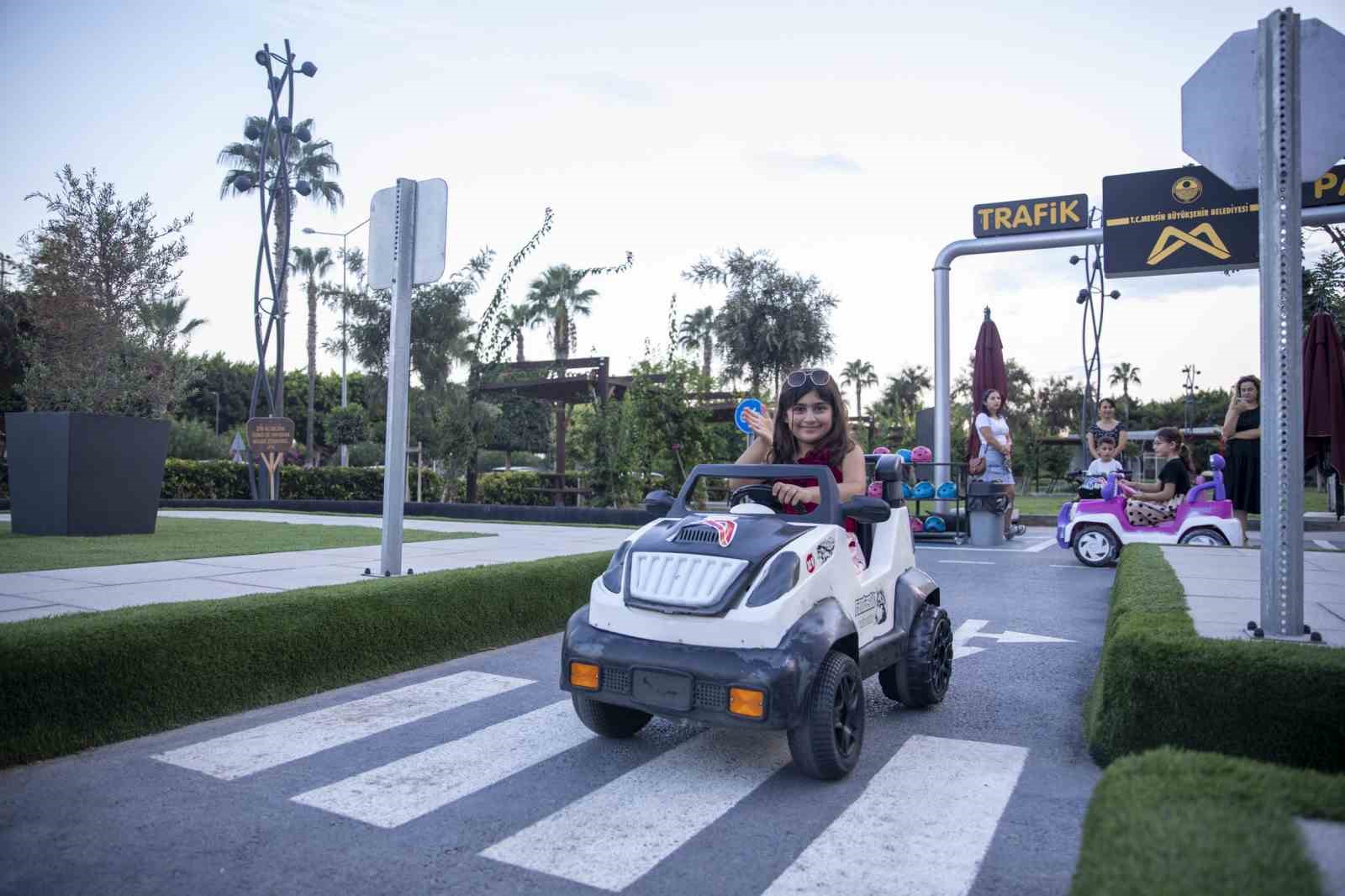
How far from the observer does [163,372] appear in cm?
1457

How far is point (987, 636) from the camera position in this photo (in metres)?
6.50

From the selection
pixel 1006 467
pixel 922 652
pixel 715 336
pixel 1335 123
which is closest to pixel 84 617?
pixel 922 652

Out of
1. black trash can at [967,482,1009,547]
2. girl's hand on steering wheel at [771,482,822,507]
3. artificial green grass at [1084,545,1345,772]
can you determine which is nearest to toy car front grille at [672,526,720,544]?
girl's hand on steering wheel at [771,482,822,507]

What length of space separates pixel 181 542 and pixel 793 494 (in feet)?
25.3

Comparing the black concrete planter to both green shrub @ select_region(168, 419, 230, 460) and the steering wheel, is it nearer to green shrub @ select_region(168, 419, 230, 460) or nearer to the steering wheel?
the steering wheel

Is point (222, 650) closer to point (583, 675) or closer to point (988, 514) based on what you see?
point (583, 675)

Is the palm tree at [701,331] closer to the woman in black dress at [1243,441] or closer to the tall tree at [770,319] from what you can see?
the tall tree at [770,319]

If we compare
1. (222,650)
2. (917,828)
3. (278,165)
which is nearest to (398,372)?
(222,650)

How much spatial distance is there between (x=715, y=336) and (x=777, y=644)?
1443 inches

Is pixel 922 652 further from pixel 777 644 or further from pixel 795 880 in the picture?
pixel 795 880

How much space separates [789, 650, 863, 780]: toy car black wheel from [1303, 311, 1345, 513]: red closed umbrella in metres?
7.81

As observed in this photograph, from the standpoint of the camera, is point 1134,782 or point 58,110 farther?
point 58,110

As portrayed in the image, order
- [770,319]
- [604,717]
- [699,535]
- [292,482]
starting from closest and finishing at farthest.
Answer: [699,535]
[604,717]
[292,482]
[770,319]

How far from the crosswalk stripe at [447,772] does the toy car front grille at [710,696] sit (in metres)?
0.87
